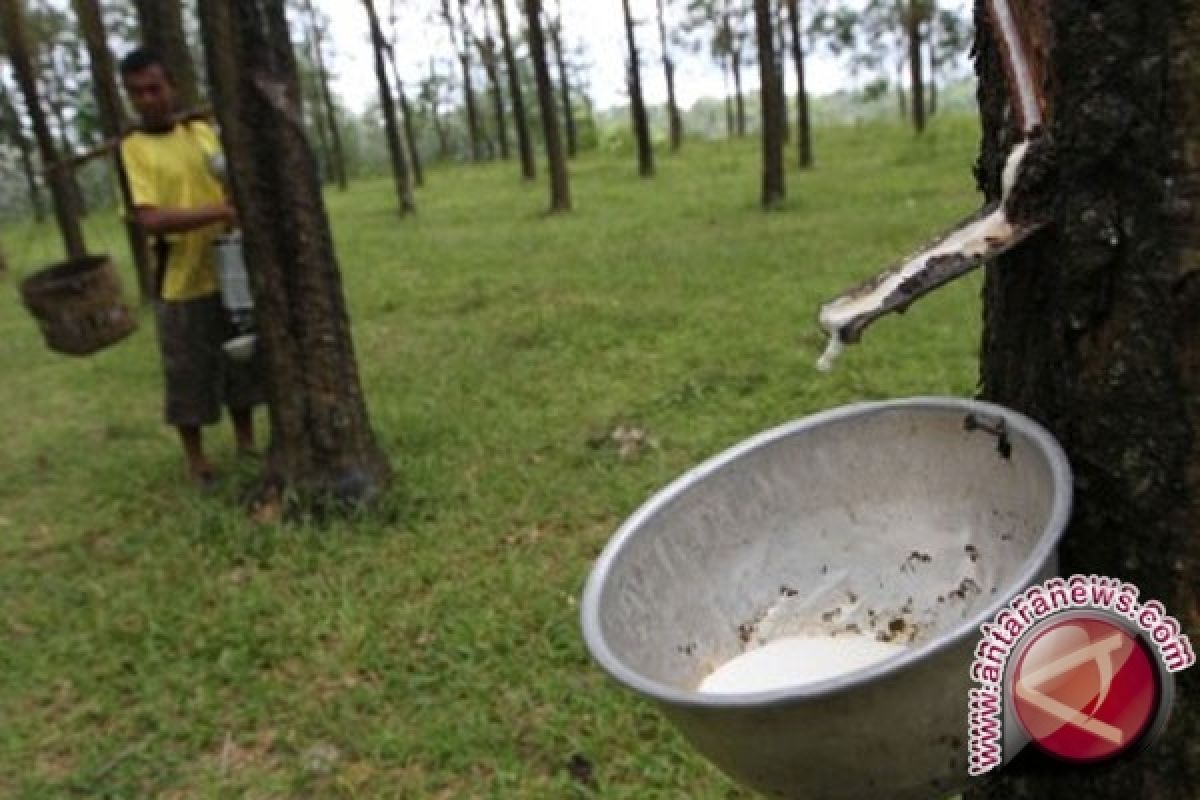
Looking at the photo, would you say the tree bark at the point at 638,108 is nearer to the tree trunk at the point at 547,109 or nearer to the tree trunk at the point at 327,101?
the tree trunk at the point at 547,109

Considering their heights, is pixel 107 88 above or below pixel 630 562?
above

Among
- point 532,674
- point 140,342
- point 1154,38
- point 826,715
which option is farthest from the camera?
point 140,342

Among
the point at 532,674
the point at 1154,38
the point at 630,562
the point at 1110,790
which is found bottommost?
the point at 532,674

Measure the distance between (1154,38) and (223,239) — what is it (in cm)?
357

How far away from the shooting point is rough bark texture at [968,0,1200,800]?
94 cm

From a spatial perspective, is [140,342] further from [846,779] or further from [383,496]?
[846,779]

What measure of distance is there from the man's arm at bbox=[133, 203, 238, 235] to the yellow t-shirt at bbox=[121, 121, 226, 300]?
6 cm

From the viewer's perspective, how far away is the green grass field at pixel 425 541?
2.62 m

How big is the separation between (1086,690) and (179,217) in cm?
369

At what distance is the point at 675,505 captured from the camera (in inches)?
42.6

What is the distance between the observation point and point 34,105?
29.5 feet

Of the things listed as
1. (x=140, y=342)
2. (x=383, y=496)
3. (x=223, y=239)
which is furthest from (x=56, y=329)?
(x=140, y=342)

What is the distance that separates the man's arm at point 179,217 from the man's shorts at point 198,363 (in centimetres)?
33

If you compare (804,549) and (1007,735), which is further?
(804,549)
